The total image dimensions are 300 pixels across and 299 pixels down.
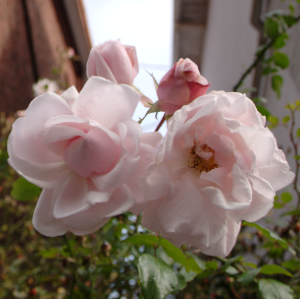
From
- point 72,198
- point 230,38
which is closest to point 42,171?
point 72,198

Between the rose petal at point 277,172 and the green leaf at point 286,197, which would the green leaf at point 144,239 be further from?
the green leaf at point 286,197

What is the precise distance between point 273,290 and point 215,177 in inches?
9.8

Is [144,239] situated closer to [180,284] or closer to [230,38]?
[180,284]

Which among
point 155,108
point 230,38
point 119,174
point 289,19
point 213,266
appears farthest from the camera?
point 230,38

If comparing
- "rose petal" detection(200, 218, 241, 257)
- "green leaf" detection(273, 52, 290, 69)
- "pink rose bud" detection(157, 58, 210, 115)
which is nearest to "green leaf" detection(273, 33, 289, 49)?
"green leaf" detection(273, 52, 290, 69)

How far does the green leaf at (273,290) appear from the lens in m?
0.40

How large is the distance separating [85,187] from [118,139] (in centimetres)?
7

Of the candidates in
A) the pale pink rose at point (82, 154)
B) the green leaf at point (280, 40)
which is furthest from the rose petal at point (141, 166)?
the green leaf at point (280, 40)

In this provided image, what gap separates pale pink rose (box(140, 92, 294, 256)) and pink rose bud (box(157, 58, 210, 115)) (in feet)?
0.12

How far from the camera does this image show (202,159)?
340 mm

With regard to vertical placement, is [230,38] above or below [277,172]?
below

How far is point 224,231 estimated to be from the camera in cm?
29

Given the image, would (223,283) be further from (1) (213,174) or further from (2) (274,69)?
(1) (213,174)

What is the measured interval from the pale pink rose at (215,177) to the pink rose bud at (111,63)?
14 centimetres
